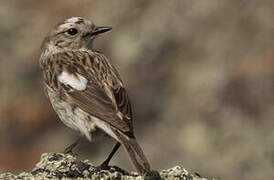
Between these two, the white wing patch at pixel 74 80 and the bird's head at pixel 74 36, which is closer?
the white wing patch at pixel 74 80

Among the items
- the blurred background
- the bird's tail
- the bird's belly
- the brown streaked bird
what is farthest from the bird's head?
the blurred background

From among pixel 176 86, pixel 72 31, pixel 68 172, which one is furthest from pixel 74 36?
pixel 176 86

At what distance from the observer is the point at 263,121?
55.4ft

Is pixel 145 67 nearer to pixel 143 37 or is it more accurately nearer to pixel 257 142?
pixel 143 37

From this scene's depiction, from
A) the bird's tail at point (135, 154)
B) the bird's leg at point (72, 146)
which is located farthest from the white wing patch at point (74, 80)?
the bird's tail at point (135, 154)

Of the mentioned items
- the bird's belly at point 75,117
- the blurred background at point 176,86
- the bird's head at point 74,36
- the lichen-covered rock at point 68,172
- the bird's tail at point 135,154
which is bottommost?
the lichen-covered rock at point 68,172

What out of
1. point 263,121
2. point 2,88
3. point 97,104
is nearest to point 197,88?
point 263,121

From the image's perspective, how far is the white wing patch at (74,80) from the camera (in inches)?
487

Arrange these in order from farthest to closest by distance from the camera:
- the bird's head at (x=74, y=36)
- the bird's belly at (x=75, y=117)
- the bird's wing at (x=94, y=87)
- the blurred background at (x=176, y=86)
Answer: the blurred background at (x=176, y=86)
the bird's head at (x=74, y=36)
the bird's belly at (x=75, y=117)
the bird's wing at (x=94, y=87)

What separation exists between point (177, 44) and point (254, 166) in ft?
12.5

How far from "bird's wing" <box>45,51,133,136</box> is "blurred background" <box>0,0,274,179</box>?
3.52 meters

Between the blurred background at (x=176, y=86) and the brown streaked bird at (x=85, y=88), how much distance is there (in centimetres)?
311

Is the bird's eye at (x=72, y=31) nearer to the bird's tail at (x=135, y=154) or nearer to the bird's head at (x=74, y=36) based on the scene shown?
the bird's head at (x=74, y=36)

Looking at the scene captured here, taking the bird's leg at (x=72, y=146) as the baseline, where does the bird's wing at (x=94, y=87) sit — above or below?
above
